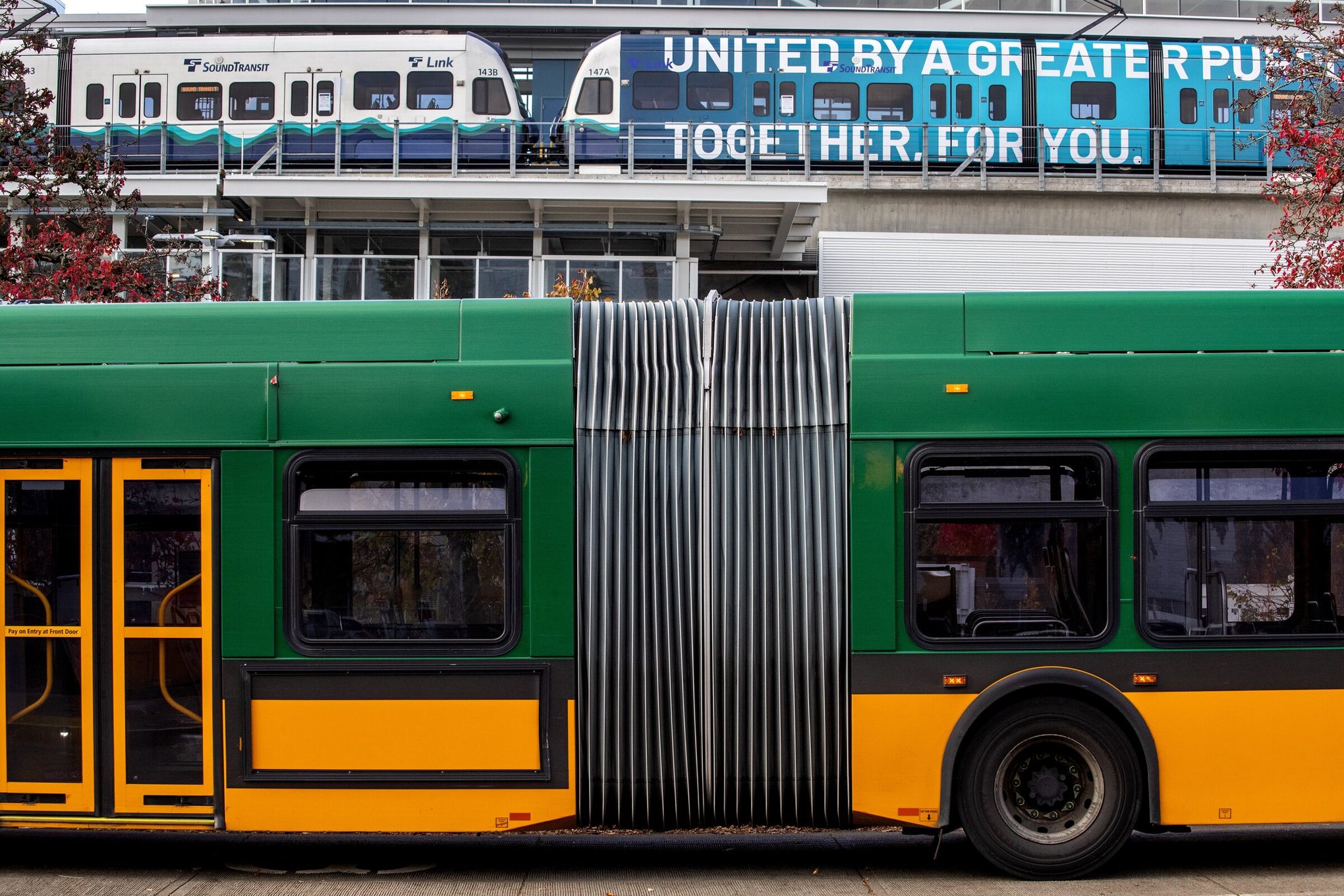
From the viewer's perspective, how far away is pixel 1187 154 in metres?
23.4

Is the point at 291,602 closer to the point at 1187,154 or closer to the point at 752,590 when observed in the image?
the point at 752,590

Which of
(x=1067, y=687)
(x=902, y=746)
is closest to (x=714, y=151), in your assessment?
(x=1067, y=687)

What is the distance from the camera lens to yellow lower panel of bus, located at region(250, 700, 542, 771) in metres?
6.07

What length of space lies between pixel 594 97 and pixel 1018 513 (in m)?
21.2

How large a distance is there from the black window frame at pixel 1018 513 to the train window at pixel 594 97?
67.9 ft

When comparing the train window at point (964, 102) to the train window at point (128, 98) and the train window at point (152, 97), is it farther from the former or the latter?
the train window at point (128, 98)

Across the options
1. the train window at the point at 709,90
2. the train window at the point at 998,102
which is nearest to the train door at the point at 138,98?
the train window at the point at 709,90

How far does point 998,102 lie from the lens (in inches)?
974

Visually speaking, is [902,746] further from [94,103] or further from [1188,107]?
[94,103]

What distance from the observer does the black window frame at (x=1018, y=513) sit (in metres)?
6.07

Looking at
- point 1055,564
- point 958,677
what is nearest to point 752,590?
point 958,677

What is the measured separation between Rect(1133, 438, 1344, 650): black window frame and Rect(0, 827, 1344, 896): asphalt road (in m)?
1.26

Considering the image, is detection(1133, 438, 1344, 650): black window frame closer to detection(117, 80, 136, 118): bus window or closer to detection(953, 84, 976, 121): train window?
detection(953, 84, 976, 121): train window

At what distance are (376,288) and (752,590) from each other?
14595mm
